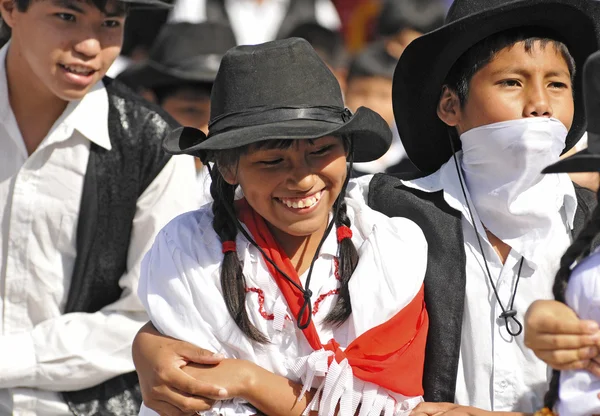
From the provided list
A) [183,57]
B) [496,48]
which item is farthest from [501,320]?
[183,57]

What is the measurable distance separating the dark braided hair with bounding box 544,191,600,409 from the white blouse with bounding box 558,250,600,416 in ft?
0.08

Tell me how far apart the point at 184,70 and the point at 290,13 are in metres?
4.67

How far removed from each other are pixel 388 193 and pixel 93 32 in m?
1.55

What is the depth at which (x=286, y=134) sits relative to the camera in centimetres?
370

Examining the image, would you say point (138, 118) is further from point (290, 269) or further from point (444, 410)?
point (444, 410)

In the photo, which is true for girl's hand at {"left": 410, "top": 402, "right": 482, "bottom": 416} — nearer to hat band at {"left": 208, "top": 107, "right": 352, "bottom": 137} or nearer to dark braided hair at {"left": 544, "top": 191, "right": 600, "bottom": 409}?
dark braided hair at {"left": 544, "top": 191, "right": 600, "bottom": 409}

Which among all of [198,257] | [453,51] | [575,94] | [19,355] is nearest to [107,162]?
[19,355]

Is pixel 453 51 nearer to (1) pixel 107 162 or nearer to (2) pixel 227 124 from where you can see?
(2) pixel 227 124

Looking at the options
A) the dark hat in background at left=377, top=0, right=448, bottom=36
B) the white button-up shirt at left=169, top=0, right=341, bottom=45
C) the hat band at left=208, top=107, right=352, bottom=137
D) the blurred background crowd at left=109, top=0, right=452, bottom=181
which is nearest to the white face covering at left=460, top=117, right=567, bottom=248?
the hat band at left=208, top=107, right=352, bottom=137

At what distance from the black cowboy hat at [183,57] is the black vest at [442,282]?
3363 millimetres

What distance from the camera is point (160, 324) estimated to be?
12.6 feet

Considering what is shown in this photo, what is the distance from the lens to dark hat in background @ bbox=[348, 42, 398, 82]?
8375 millimetres

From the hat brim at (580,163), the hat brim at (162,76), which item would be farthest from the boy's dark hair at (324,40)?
the hat brim at (580,163)

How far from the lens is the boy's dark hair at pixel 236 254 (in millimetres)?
3789
